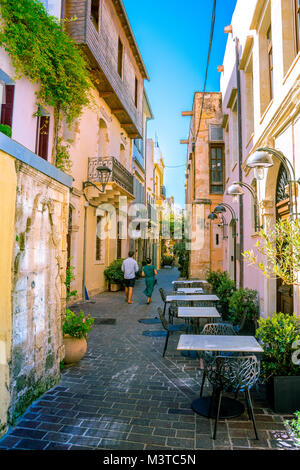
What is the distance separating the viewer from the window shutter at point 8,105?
262 inches

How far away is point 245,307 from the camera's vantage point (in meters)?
6.96


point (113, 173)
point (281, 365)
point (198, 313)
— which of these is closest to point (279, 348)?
point (281, 365)

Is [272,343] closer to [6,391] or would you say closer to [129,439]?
[129,439]

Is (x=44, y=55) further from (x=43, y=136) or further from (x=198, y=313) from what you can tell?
(x=198, y=313)

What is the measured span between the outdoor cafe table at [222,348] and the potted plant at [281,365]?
0.21 meters

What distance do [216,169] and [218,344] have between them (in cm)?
1332

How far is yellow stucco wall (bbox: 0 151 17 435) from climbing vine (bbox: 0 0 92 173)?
468 cm

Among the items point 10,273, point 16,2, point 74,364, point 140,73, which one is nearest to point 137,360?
point 74,364

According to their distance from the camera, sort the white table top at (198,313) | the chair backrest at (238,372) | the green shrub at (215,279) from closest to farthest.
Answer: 1. the chair backrest at (238,372)
2. the white table top at (198,313)
3. the green shrub at (215,279)

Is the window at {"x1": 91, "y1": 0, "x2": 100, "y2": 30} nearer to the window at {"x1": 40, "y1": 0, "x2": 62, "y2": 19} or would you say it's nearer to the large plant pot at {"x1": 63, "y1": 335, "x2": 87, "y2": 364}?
the window at {"x1": 40, "y1": 0, "x2": 62, "y2": 19}

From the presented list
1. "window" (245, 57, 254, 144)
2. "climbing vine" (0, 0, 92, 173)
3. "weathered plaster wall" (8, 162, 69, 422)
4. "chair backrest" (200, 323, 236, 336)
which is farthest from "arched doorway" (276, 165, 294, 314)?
"climbing vine" (0, 0, 92, 173)

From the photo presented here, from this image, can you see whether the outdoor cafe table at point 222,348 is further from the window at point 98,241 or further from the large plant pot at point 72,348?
the window at point 98,241

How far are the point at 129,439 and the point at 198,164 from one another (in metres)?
14.4

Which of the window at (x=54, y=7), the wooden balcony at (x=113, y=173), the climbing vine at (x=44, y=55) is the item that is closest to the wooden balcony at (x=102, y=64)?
the window at (x=54, y=7)
